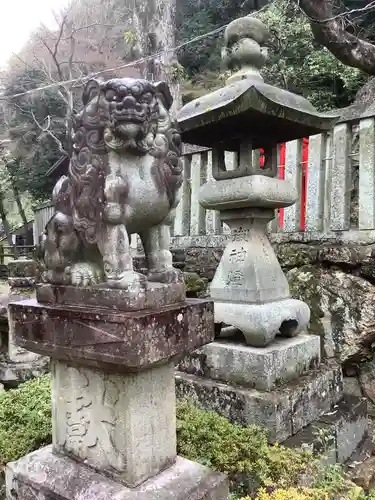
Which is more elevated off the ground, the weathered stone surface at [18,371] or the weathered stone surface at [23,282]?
the weathered stone surface at [23,282]

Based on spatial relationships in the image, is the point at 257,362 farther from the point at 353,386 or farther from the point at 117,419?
the point at 353,386

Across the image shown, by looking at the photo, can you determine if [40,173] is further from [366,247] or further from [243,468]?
[243,468]

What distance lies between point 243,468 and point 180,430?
411 mm

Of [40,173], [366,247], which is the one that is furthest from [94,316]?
[40,173]

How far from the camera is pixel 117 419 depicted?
70.1 inches

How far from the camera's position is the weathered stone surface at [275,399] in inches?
97.0

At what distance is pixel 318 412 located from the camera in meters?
2.77

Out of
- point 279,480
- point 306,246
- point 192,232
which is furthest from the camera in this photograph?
point 192,232

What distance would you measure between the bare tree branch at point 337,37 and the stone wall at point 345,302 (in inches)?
112

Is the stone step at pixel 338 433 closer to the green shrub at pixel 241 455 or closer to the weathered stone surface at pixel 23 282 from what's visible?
the green shrub at pixel 241 455

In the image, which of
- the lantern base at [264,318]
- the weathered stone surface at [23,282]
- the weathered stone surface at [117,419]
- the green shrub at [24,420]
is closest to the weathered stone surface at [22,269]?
the weathered stone surface at [23,282]

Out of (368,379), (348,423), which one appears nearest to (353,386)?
(368,379)

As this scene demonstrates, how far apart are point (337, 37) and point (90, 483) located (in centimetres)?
557

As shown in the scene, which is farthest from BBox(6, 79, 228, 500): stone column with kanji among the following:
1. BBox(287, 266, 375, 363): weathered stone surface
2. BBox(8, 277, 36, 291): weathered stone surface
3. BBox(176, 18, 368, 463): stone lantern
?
BBox(8, 277, 36, 291): weathered stone surface
